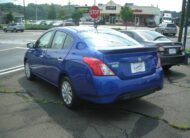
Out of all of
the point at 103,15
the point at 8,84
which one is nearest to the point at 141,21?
the point at 103,15

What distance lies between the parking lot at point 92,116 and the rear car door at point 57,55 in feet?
1.86

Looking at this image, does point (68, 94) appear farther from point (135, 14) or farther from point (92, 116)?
point (135, 14)

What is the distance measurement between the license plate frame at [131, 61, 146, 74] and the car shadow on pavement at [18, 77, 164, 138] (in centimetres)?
82

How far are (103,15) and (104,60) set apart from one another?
67986 millimetres

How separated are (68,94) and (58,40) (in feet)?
4.26

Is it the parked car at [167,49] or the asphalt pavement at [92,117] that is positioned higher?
the parked car at [167,49]

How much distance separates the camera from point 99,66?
3.84m

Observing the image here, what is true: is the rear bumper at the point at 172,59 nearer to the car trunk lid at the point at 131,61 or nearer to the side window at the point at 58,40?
the car trunk lid at the point at 131,61

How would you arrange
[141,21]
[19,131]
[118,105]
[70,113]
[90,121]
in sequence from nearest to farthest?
[19,131], [90,121], [70,113], [118,105], [141,21]

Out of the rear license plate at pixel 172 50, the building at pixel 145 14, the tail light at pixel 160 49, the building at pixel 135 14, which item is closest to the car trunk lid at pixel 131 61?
the tail light at pixel 160 49

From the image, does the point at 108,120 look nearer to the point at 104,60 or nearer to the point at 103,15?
the point at 104,60

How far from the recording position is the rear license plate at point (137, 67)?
4.11 m

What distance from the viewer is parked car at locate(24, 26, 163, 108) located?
3.87 meters

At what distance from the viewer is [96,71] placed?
12.6 ft
